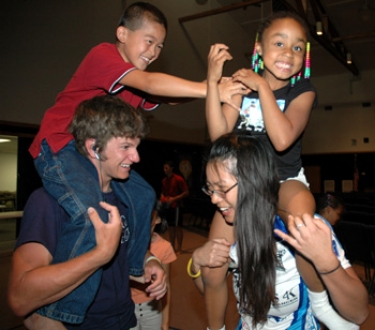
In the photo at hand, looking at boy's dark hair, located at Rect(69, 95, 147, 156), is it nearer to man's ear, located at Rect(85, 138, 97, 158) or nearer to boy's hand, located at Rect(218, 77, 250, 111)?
man's ear, located at Rect(85, 138, 97, 158)

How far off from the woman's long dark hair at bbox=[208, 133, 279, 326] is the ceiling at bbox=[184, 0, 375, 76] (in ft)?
29.9

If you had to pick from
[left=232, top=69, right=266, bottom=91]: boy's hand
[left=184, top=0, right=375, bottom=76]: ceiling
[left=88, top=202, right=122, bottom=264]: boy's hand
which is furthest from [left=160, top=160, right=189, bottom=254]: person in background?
[left=88, top=202, right=122, bottom=264]: boy's hand

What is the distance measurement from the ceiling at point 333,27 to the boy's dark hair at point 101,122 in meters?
8.97

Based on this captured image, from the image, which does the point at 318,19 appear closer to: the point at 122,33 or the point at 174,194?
the point at 174,194

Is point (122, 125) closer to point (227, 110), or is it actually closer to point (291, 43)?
point (227, 110)

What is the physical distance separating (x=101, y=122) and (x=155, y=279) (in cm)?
95

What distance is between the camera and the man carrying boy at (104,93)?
157 cm

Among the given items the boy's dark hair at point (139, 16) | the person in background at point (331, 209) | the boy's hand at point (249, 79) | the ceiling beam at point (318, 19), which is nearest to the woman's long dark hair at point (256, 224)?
the boy's hand at point (249, 79)

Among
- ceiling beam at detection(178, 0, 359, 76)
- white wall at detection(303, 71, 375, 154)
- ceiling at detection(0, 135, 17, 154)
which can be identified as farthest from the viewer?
white wall at detection(303, 71, 375, 154)

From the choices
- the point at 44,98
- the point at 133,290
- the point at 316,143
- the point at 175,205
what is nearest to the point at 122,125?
the point at 133,290

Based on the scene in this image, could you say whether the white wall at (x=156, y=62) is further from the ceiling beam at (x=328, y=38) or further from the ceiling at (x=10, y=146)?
the ceiling beam at (x=328, y=38)

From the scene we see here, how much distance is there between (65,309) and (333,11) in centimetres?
1359

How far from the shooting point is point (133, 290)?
2709 millimetres

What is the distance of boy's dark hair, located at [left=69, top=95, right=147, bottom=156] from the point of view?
65.7 inches
